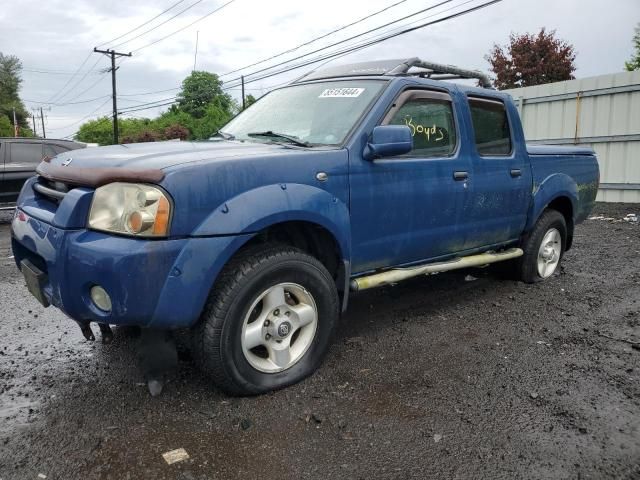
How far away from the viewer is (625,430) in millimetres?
2598

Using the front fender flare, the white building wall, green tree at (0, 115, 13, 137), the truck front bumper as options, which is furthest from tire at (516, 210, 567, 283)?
green tree at (0, 115, 13, 137)

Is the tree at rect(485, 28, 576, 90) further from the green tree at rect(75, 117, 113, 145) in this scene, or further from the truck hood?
the green tree at rect(75, 117, 113, 145)

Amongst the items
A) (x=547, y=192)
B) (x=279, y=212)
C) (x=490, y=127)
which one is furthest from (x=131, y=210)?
(x=547, y=192)

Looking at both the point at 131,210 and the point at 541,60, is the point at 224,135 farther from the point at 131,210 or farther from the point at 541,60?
the point at 541,60

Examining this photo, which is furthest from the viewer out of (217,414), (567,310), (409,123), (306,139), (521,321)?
(567,310)

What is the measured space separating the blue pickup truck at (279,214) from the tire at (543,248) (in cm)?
55

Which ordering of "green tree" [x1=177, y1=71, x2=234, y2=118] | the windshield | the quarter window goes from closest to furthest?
the windshield, the quarter window, "green tree" [x1=177, y1=71, x2=234, y2=118]

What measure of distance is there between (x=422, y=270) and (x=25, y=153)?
9.46 metres

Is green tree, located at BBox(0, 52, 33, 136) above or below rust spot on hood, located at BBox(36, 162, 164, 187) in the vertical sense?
above

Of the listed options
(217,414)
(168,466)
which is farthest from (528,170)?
(168,466)

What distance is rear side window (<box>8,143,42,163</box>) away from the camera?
10.2 m

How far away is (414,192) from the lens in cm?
363

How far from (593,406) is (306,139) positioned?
2313mm

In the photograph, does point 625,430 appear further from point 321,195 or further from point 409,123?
point 409,123
